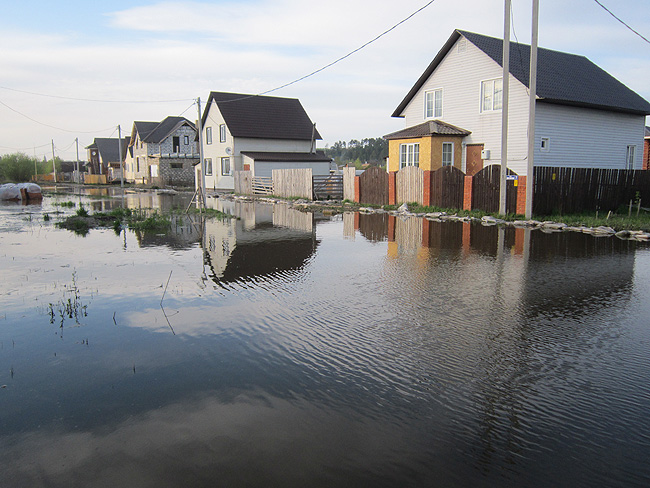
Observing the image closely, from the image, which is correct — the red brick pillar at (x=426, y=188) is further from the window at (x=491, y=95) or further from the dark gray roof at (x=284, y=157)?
the dark gray roof at (x=284, y=157)

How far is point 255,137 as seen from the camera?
45.2 metres

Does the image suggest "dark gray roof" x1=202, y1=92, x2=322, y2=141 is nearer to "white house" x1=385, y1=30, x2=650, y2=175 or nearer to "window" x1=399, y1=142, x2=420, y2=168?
"white house" x1=385, y1=30, x2=650, y2=175

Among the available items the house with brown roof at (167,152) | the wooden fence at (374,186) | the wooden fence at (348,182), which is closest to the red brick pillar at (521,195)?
the wooden fence at (374,186)

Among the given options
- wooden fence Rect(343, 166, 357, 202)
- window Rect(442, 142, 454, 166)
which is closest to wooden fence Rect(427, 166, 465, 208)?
window Rect(442, 142, 454, 166)

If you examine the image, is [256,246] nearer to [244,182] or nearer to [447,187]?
[447,187]

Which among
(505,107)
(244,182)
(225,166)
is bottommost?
(244,182)

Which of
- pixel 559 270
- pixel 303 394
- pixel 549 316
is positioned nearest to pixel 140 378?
pixel 303 394

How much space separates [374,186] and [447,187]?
5416 millimetres

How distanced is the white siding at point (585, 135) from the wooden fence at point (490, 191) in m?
4.86

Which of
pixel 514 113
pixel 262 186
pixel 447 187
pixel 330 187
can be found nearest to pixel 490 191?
pixel 447 187

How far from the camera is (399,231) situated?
1692 centimetres

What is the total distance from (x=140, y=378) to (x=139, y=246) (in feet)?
30.5

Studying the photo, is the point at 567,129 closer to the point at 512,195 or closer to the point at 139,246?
the point at 512,195

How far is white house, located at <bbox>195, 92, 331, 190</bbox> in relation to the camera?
1750 inches
